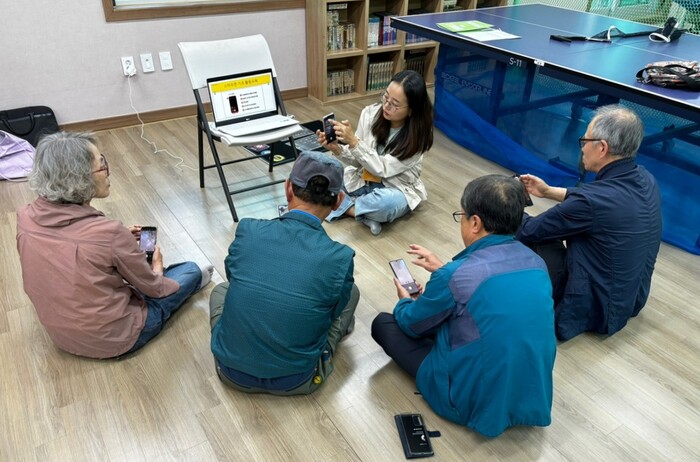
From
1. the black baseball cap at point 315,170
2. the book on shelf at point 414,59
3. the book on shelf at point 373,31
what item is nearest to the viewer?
the black baseball cap at point 315,170

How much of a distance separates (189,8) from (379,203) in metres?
2.39

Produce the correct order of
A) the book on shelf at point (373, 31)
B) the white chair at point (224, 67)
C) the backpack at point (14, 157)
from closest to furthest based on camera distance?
1. the white chair at point (224, 67)
2. the backpack at point (14, 157)
3. the book on shelf at point (373, 31)

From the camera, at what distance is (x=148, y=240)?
2.10 metres

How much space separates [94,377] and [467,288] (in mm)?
1418

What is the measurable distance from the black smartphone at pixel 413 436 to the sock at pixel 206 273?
42.9 inches

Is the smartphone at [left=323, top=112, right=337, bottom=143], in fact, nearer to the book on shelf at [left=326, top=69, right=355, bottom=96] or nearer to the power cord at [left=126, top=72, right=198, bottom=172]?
the power cord at [left=126, top=72, right=198, bottom=172]

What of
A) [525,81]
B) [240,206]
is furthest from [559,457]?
[525,81]

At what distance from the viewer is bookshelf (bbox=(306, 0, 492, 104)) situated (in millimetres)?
4332

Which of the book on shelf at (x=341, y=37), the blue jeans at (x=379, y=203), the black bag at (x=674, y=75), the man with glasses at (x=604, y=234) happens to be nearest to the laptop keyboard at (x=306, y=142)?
the blue jeans at (x=379, y=203)

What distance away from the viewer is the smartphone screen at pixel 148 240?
6.81ft

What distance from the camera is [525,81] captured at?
3447 mm

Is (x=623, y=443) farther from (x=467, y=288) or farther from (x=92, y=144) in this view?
(x=92, y=144)

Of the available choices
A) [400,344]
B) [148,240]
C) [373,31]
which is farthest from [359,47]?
[400,344]

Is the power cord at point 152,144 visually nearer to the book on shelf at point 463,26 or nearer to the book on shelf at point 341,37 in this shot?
the book on shelf at point 341,37
